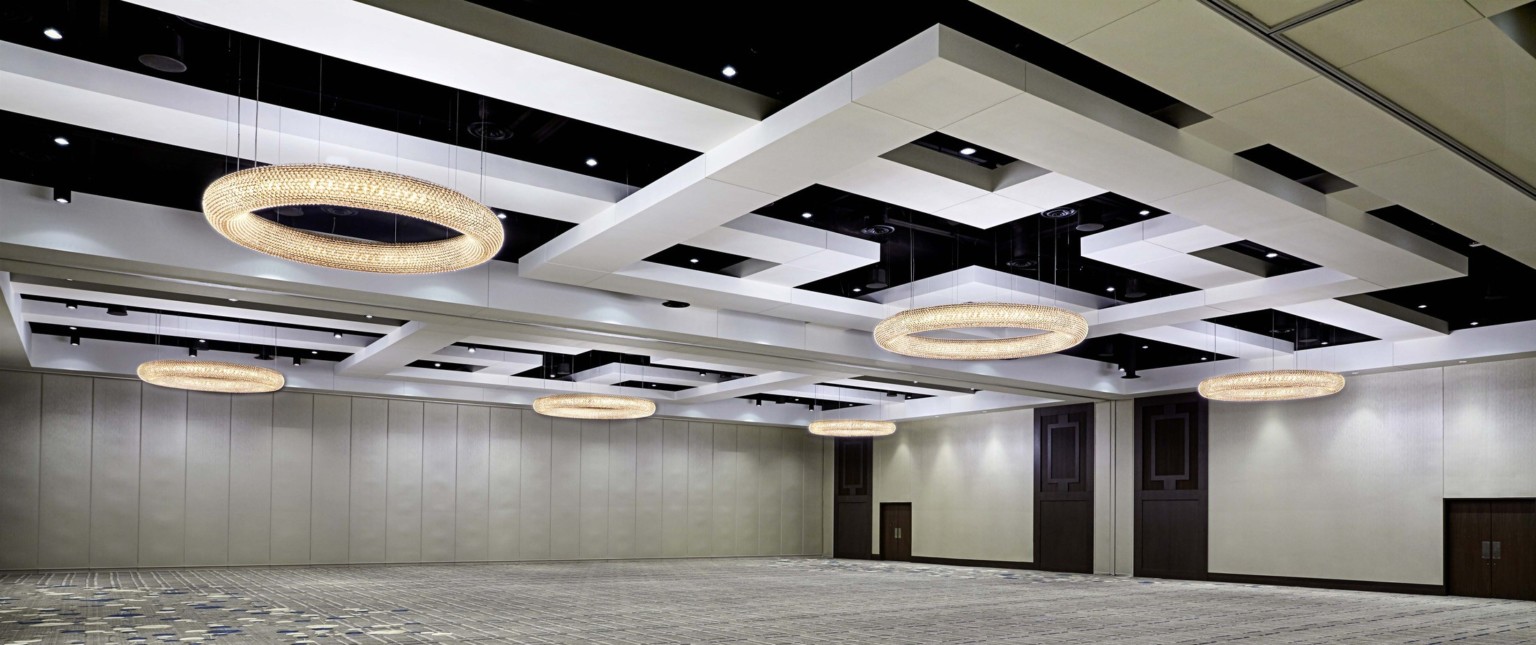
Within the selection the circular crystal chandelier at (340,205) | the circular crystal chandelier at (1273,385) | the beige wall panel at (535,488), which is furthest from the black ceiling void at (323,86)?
the beige wall panel at (535,488)

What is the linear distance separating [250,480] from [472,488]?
14.9ft

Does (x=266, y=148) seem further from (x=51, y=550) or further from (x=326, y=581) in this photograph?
(x=51, y=550)

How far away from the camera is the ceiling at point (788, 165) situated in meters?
6.05

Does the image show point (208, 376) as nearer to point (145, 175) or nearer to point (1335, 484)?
point (145, 175)

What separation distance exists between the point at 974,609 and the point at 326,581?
9831 millimetres

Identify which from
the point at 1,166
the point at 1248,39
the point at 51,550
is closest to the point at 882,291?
the point at 1248,39

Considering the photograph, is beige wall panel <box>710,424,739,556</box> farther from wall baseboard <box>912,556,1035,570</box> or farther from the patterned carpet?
the patterned carpet

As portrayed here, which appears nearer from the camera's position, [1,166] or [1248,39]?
[1248,39]

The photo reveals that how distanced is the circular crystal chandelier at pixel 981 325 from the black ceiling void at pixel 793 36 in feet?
11.3

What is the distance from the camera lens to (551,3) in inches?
256

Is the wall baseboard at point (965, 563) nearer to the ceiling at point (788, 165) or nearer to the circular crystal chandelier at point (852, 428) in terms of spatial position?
the circular crystal chandelier at point (852, 428)

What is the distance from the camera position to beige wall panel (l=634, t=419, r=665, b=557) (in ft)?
83.7

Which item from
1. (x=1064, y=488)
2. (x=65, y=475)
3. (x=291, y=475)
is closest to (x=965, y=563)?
(x=1064, y=488)

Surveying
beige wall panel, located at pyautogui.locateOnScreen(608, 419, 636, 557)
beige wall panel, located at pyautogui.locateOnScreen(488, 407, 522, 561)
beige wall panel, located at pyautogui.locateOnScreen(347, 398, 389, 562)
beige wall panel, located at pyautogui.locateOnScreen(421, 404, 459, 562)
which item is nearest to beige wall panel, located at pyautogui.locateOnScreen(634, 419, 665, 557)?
beige wall panel, located at pyautogui.locateOnScreen(608, 419, 636, 557)
